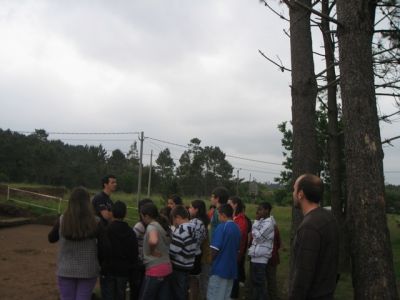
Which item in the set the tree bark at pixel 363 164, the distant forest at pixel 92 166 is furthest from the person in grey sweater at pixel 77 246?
the distant forest at pixel 92 166

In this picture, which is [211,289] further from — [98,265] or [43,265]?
[43,265]

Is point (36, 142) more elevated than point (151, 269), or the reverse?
point (36, 142)

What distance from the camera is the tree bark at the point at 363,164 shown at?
150 inches

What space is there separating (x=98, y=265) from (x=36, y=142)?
5894 centimetres

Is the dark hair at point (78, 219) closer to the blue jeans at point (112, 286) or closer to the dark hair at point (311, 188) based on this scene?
the blue jeans at point (112, 286)

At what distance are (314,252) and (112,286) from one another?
2.69 meters

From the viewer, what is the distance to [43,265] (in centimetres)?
1036

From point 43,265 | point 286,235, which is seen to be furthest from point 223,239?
point 286,235

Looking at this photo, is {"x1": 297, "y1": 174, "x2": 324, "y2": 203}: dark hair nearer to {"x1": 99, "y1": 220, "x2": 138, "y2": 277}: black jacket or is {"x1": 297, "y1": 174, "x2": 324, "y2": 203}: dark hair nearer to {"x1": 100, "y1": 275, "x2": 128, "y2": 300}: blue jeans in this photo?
{"x1": 99, "y1": 220, "x2": 138, "y2": 277}: black jacket

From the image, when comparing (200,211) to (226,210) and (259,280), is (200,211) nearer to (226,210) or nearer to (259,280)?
(226,210)

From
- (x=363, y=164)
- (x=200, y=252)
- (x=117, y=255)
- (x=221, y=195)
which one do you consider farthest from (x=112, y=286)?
(x=363, y=164)

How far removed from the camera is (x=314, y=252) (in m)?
3.12

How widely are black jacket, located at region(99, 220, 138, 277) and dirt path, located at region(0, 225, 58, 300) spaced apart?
2652mm

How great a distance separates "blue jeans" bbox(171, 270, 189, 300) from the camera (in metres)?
5.57
